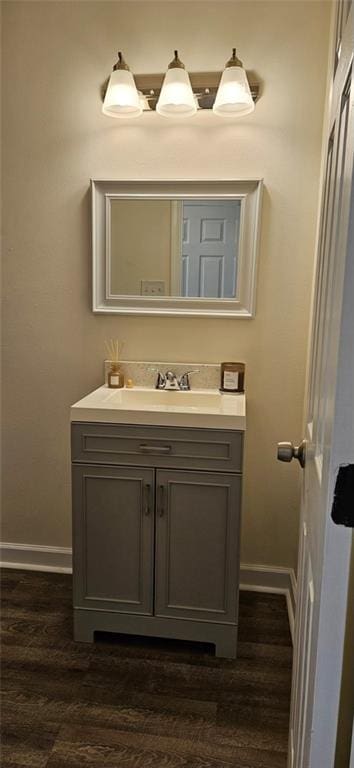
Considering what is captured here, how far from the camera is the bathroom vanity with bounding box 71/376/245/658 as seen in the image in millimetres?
2006

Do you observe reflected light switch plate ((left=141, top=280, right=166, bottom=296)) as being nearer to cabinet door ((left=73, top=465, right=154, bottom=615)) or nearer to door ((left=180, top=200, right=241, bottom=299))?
door ((left=180, top=200, right=241, bottom=299))

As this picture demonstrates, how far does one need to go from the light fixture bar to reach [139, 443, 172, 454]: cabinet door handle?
1.42m

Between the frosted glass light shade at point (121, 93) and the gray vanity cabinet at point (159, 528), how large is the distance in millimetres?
1302

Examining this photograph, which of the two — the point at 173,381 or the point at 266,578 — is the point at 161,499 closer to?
the point at 173,381

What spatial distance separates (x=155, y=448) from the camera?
2031 mm

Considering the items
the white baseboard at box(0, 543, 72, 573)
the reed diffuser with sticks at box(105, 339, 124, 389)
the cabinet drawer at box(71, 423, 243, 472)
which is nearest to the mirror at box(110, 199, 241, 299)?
the reed diffuser with sticks at box(105, 339, 124, 389)

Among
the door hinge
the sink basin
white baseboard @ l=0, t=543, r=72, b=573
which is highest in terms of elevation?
the door hinge

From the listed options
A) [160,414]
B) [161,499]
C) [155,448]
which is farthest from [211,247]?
[161,499]

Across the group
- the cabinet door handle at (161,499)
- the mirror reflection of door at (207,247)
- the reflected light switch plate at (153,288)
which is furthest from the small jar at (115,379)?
the cabinet door handle at (161,499)

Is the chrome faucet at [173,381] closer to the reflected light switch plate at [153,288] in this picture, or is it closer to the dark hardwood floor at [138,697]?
the reflected light switch plate at [153,288]

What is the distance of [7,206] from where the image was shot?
8.23 feet

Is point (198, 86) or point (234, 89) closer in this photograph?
point (234, 89)

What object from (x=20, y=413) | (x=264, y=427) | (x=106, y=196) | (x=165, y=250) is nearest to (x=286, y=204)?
(x=165, y=250)

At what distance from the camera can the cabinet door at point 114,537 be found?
2070 mm
